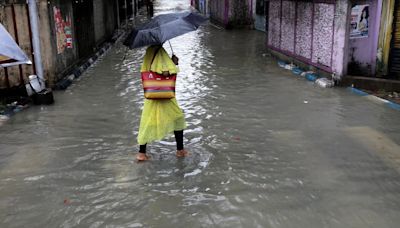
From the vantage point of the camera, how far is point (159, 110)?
232 inches

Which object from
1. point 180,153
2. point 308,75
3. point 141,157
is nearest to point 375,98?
point 308,75

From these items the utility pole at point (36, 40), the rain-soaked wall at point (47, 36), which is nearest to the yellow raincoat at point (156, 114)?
the utility pole at point (36, 40)

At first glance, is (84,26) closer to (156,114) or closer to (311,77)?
(311,77)

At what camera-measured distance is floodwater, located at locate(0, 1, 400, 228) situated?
15.6 ft

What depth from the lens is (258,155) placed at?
637 cm

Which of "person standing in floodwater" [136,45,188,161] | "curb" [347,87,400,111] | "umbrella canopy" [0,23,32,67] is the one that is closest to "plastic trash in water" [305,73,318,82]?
"curb" [347,87,400,111]

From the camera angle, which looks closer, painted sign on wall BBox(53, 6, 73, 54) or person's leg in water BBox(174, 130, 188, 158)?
person's leg in water BBox(174, 130, 188, 158)

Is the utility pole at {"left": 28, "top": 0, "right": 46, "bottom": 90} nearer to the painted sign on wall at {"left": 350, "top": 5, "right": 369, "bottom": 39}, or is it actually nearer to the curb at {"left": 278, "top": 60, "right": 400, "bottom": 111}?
the curb at {"left": 278, "top": 60, "right": 400, "bottom": 111}

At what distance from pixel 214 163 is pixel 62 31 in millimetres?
6931

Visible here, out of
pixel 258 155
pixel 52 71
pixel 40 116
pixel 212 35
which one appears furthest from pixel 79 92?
pixel 212 35

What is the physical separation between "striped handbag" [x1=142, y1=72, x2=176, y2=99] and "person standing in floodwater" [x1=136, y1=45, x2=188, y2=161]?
0.07 meters

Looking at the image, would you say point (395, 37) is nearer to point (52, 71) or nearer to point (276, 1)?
point (276, 1)

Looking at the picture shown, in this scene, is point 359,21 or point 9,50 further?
point 359,21

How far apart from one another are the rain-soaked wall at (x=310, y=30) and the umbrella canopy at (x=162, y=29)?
511 centimetres
